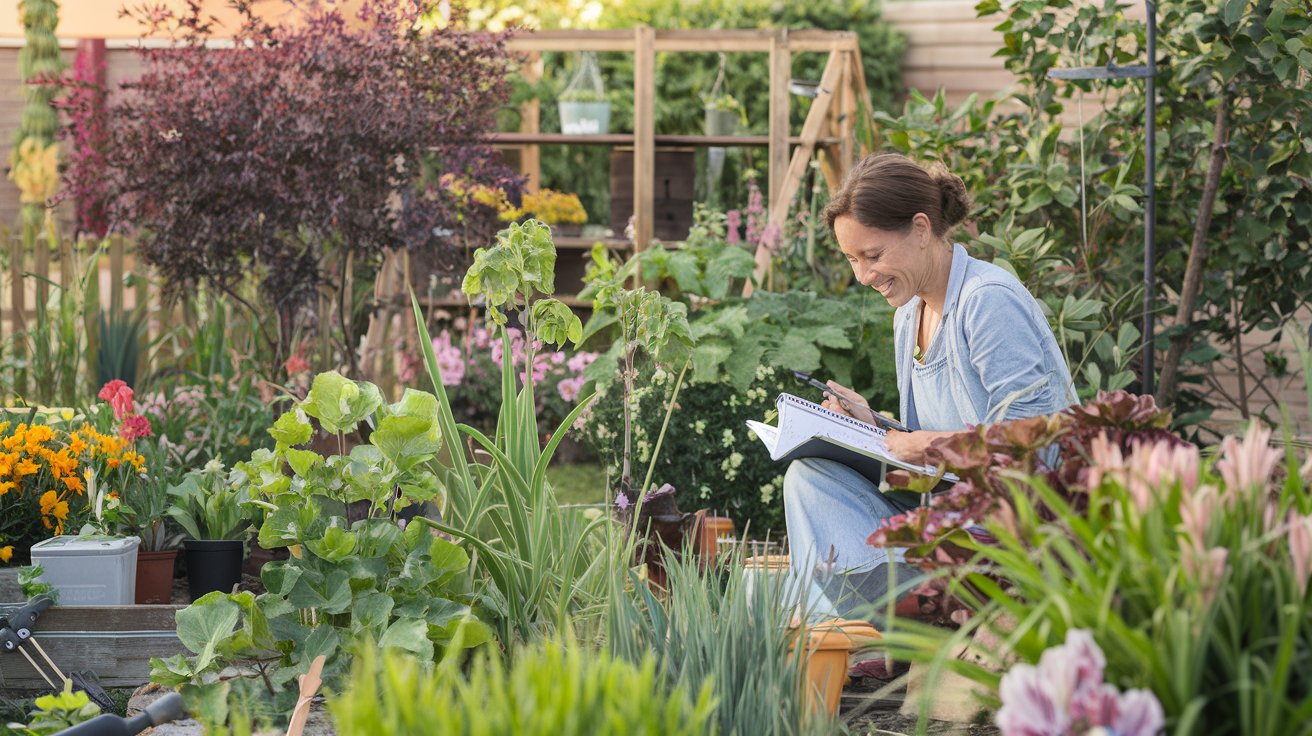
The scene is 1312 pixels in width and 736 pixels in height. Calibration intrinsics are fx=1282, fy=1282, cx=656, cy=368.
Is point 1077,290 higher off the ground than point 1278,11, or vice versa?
point 1278,11

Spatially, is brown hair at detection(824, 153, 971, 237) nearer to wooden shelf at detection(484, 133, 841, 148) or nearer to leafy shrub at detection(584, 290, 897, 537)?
leafy shrub at detection(584, 290, 897, 537)

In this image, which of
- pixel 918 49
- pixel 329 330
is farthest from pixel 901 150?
pixel 918 49

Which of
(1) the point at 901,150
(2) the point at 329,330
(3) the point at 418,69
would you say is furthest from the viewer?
(2) the point at 329,330

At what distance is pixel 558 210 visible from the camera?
6.95m

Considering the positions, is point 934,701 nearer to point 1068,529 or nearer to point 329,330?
point 1068,529

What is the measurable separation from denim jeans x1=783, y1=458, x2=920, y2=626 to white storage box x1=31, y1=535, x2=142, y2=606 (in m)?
1.43

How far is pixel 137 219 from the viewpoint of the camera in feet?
14.7

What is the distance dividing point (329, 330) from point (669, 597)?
3.19m

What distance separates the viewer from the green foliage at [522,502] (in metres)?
2.37

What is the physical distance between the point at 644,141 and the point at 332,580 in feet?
14.4

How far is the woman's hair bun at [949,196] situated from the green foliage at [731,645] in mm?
1007

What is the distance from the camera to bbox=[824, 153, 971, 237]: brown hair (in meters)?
2.66

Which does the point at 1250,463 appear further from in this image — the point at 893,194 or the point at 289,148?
the point at 289,148

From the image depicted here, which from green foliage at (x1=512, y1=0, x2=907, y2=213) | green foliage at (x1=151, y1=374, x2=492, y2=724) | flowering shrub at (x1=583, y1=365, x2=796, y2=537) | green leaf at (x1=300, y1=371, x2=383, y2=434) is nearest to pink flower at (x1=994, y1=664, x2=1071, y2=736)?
green foliage at (x1=151, y1=374, x2=492, y2=724)
